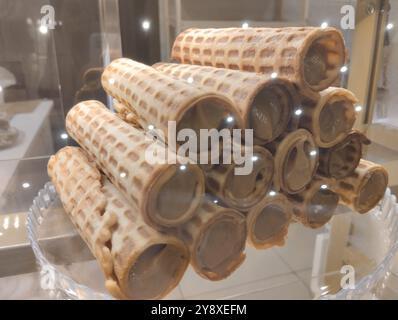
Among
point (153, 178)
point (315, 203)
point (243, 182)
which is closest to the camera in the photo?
point (153, 178)

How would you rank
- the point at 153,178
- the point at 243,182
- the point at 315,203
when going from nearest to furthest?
Answer: the point at 153,178 → the point at 243,182 → the point at 315,203

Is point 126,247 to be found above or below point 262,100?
below

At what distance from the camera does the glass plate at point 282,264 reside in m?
0.54

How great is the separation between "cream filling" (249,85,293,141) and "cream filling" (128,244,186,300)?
8.2 inches

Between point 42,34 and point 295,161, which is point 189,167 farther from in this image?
point 42,34

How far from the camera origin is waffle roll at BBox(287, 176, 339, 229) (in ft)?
2.12

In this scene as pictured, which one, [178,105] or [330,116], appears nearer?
[178,105]

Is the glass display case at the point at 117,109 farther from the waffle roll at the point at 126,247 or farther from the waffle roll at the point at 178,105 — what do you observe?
the waffle roll at the point at 178,105

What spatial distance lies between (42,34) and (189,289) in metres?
0.57

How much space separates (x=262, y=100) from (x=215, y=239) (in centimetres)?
21

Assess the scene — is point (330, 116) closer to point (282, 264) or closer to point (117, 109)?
point (282, 264)

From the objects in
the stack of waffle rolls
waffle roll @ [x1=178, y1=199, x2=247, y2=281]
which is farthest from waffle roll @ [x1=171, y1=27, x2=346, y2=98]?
waffle roll @ [x1=178, y1=199, x2=247, y2=281]

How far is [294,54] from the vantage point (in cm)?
54

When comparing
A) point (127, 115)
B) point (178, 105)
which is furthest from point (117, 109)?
point (178, 105)
